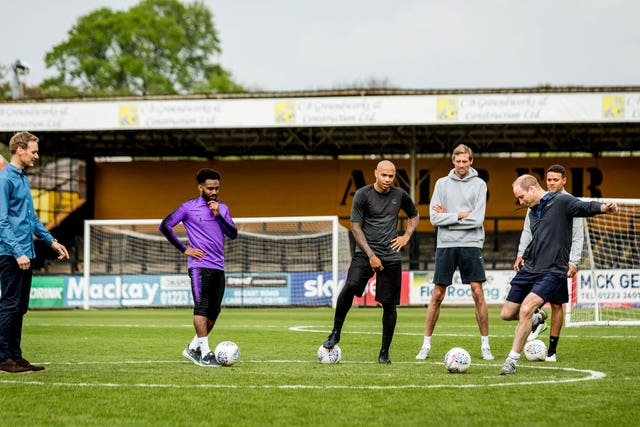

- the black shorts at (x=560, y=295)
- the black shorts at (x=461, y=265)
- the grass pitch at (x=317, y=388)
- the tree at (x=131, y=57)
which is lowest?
the grass pitch at (x=317, y=388)

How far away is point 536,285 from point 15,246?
15.1ft

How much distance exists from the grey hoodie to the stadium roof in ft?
67.7

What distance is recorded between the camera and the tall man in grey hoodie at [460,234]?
9734mm

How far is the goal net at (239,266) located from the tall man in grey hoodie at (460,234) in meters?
15.2

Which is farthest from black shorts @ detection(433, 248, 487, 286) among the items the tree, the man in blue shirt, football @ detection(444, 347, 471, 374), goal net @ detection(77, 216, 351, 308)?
the tree

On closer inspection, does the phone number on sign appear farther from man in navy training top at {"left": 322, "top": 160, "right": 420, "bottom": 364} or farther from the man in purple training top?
man in navy training top at {"left": 322, "top": 160, "right": 420, "bottom": 364}

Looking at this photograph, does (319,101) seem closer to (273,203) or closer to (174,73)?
(273,203)

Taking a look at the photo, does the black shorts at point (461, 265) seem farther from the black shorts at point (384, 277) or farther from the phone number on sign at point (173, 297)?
the phone number on sign at point (173, 297)

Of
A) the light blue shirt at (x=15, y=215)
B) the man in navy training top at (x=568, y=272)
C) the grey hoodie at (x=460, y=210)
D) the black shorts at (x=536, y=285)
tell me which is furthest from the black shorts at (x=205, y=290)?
the man in navy training top at (x=568, y=272)

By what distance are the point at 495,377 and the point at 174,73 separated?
5931 cm

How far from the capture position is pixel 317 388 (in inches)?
280

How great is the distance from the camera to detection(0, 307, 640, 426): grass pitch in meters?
5.84

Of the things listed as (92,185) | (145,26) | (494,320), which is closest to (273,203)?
(92,185)

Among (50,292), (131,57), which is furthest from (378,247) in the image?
(131,57)
